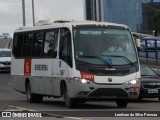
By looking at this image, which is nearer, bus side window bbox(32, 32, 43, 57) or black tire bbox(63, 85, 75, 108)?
black tire bbox(63, 85, 75, 108)

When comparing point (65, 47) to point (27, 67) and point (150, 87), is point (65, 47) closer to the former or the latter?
point (27, 67)

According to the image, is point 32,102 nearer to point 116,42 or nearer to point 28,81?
point 28,81

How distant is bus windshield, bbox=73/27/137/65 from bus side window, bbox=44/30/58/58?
1.31m

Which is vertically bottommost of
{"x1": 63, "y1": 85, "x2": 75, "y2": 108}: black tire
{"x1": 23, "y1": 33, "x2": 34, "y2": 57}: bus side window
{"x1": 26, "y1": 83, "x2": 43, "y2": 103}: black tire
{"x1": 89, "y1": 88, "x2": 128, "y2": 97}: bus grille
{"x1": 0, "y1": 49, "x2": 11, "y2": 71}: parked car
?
{"x1": 0, "y1": 49, "x2": 11, "y2": 71}: parked car

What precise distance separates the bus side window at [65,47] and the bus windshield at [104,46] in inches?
8.8

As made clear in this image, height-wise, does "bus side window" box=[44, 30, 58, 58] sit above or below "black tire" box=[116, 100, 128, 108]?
above

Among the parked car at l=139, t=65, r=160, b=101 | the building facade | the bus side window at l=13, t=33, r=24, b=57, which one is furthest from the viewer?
the building facade

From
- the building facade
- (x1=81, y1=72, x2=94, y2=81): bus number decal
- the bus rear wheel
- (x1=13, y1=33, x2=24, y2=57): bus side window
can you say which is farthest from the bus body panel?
the building facade

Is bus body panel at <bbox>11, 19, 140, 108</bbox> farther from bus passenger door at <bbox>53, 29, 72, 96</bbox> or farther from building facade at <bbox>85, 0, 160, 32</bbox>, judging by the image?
building facade at <bbox>85, 0, 160, 32</bbox>

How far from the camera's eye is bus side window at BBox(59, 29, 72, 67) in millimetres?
20578

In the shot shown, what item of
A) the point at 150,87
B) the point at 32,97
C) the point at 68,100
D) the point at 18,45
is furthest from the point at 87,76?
the point at 18,45

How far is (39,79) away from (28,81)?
1496 mm

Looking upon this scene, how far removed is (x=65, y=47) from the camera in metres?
21.0

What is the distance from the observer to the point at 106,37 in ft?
69.1
